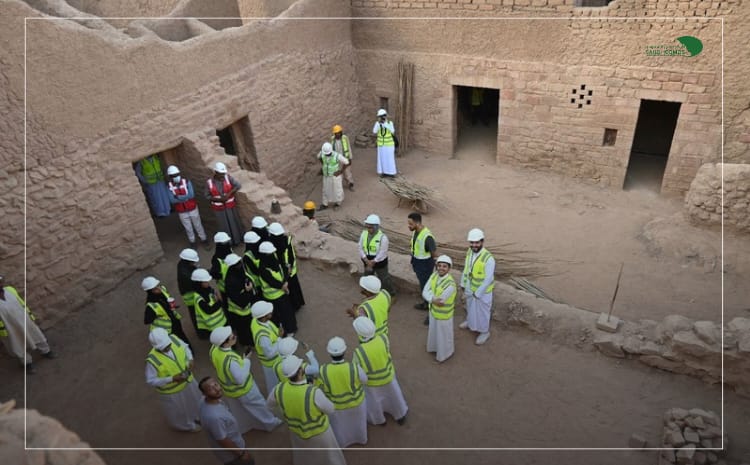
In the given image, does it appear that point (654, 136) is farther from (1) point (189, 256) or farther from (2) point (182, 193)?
(1) point (189, 256)

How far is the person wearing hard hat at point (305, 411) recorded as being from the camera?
15.1 ft

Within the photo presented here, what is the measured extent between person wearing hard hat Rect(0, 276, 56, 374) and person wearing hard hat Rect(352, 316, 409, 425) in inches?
167

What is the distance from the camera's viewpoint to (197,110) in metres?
9.25

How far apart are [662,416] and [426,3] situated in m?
9.70

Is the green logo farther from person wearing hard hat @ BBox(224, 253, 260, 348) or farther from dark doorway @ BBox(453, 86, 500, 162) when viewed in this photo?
person wearing hard hat @ BBox(224, 253, 260, 348)

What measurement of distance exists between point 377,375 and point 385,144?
7.53 meters

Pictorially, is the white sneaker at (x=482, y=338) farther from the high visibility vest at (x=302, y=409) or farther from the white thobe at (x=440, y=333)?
the high visibility vest at (x=302, y=409)

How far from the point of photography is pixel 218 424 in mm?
4734

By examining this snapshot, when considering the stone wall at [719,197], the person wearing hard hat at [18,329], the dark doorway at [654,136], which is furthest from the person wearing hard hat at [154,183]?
the dark doorway at [654,136]

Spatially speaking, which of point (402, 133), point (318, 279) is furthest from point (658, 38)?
point (318, 279)

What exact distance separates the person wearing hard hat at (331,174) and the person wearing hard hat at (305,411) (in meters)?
6.68

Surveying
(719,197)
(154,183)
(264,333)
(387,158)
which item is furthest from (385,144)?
(264,333)

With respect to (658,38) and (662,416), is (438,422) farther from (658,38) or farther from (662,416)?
(658,38)

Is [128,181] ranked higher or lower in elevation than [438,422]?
higher
